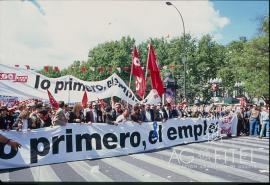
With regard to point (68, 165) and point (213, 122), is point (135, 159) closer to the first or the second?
point (68, 165)

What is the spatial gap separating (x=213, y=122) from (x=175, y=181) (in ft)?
27.7

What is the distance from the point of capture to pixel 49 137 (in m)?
10.5

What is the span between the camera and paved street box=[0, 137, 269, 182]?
328 inches

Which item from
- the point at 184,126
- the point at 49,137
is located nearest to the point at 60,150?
the point at 49,137

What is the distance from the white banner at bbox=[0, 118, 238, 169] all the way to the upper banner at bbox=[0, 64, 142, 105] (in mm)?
2439

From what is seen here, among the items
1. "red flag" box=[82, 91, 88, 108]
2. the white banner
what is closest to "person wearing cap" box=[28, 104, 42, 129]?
the white banner

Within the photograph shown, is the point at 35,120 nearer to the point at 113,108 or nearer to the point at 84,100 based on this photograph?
the point at 84,100

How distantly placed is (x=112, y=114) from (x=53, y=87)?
2458 millimetres

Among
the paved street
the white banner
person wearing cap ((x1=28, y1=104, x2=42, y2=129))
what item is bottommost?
the paved street

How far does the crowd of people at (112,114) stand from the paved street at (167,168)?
1180 millimetres

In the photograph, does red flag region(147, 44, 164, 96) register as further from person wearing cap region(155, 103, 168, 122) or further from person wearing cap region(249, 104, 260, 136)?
person wearing cap region(249, 104, 260, 136)

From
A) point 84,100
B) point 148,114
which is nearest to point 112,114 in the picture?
point 84,100

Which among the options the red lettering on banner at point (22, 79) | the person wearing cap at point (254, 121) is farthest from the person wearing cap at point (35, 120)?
the person wearing cap at point (254, 121)

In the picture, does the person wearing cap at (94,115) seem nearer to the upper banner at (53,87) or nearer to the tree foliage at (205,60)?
the upper banner at (53,87)
